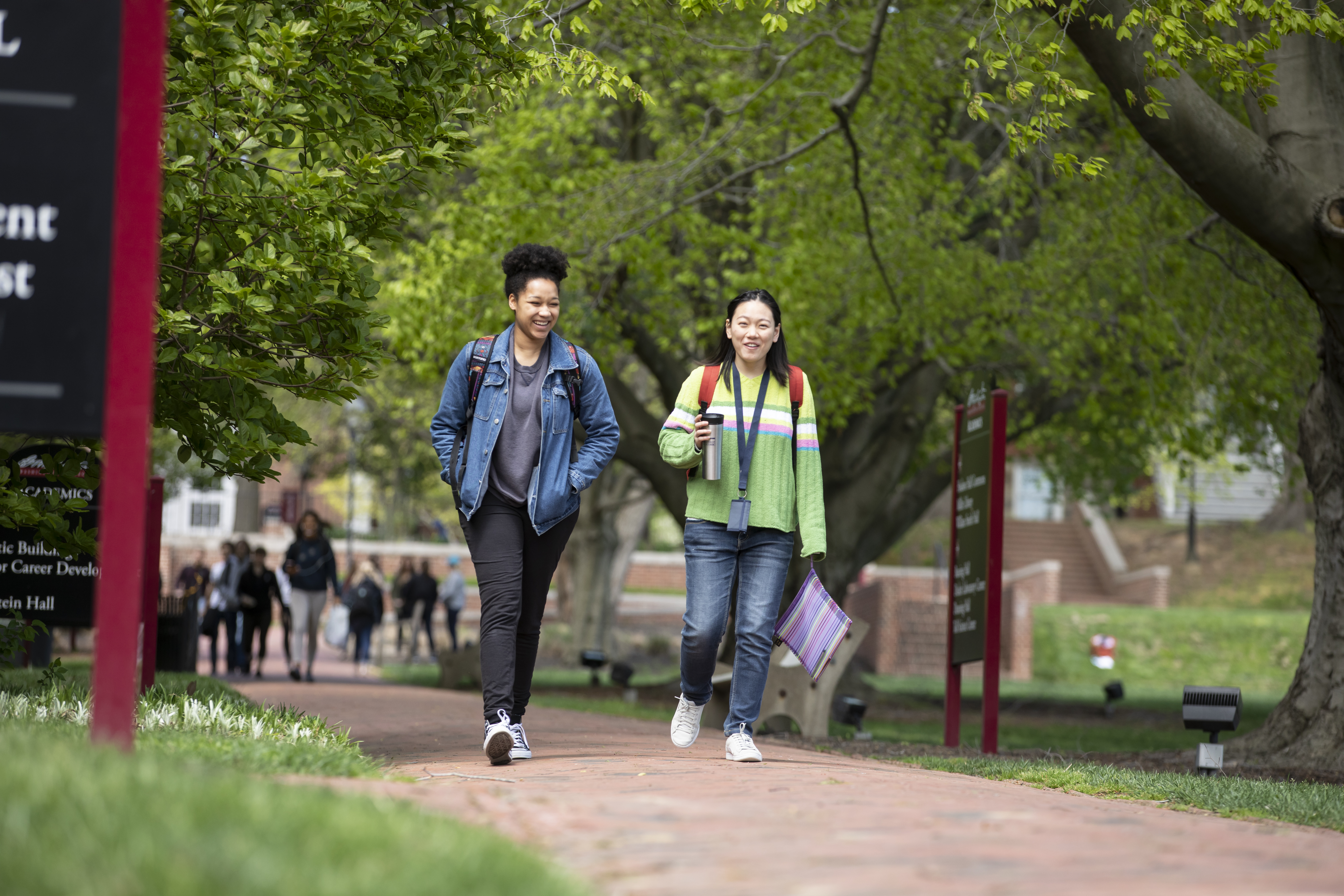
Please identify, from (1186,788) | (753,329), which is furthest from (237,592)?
(1186,788)

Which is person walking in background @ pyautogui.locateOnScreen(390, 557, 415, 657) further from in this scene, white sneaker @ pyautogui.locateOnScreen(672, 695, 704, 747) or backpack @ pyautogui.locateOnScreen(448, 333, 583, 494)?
backpack @ pyautogui.locateOnScreen(448, 333, 583, 494)

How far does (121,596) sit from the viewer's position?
4.25m

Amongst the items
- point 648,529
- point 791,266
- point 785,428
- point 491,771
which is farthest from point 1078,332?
point 648,529

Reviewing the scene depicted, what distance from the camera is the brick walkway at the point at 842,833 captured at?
3.56 metres

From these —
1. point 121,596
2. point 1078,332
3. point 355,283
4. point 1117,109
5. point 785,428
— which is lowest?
point 121,596

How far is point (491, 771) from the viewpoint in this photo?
5.91 meters

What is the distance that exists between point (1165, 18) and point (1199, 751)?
13.5ft

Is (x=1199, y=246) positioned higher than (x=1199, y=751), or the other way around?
(x=1199, y=246)

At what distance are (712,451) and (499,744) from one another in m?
1.55

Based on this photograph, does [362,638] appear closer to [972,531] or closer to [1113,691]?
[1113,691]

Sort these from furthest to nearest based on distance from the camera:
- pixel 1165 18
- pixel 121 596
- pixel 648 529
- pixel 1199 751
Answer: pixel 648 529
pixel 1199 751
pixel 1165 18
pixel 121 596

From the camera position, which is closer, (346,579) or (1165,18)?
(1165,18)

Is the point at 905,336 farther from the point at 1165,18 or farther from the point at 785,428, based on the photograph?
the point at 785,428

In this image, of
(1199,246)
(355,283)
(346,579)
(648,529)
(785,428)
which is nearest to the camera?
(785,428)
